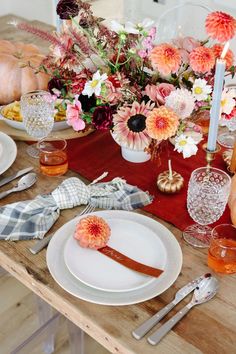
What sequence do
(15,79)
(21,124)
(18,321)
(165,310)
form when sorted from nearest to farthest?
(165,310) → (21,124) → (15,79) → (18,321)

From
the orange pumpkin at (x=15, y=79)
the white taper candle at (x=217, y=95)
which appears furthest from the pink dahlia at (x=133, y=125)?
the orange pumpkin at (x=15, y=79)

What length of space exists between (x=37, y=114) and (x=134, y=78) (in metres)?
0.30

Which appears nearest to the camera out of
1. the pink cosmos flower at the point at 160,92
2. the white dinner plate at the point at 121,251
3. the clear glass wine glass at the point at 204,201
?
the white dinner plate at the point at 121,251

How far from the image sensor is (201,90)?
1.09 m

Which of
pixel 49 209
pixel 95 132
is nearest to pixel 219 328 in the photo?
pixel 49 209

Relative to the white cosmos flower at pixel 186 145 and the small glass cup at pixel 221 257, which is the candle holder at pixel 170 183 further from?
the small glass cup at pixel 221 257

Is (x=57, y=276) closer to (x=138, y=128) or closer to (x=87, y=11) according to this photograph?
(x=138, y=128)

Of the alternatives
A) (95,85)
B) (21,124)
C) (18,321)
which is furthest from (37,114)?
(18,321)

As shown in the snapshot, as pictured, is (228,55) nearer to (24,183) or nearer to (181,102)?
(181,102)

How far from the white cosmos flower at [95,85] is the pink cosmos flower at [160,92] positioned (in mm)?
117

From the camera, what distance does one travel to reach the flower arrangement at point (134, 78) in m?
1.07

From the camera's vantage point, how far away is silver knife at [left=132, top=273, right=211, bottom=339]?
2.62ft

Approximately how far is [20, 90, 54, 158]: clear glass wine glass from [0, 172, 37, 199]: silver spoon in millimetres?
126

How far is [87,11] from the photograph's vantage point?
116 cm
